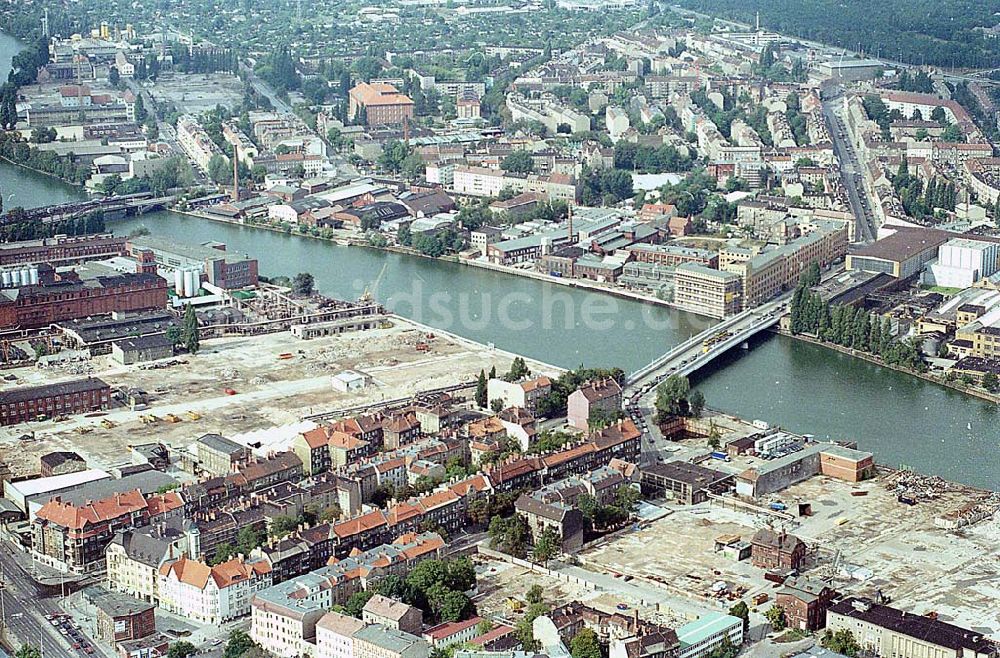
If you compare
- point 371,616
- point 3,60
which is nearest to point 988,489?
point 371,616

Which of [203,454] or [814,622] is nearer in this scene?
[814,622]

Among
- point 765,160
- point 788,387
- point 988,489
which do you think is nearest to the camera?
point 988,489

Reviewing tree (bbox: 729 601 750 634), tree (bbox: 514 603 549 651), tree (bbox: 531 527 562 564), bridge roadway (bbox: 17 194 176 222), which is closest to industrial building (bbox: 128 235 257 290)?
bridge roadway (bbox: 17 194 176 222)

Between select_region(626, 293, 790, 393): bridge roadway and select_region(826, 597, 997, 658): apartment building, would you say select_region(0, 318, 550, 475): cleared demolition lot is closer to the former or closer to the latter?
select_region(626, 293, 790, 393): bridge roadway

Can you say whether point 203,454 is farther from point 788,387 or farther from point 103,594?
point 788,387

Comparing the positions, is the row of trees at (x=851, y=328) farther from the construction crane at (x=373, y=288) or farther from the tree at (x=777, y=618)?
the tree at (x=777, y=618)

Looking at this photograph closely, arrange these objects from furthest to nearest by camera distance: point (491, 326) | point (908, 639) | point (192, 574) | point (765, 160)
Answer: point (765, 160)
point (491, 326)
point (192, 574)
point (908, 639)

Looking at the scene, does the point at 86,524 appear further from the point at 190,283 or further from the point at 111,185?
the point at 111,185
